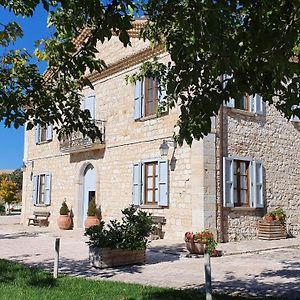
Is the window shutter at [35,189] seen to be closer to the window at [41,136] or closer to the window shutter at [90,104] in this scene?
the window at [41,136]

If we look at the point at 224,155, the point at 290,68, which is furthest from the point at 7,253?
the point at 290,68

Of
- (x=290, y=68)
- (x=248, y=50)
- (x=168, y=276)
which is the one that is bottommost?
(x=168, y=276)

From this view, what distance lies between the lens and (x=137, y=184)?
1456 centimetres

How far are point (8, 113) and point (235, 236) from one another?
9.81m

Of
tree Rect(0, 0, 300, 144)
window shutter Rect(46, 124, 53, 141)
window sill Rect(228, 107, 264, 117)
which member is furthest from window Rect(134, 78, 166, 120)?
tree Rect(0, 0, 300, 144)

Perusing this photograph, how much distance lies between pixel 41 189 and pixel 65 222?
3.69 metres

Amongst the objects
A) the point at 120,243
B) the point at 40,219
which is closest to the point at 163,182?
the point at 120,243

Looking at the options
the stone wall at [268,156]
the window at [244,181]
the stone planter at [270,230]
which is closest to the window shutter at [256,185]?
A: the window at [244,181]

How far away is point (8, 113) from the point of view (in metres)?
4.66

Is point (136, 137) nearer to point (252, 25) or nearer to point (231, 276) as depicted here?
point (231, 276)

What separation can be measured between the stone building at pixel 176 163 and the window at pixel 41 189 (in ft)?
4.93

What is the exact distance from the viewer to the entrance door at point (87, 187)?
17694 millimetres

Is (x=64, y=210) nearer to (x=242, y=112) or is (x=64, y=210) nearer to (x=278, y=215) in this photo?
(x=242, y=112)

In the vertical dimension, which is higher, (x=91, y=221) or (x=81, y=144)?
(x=81, y=144)
